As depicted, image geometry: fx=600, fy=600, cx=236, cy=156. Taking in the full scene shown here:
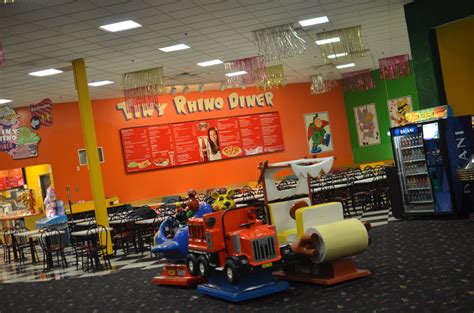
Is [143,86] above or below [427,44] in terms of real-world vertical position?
above

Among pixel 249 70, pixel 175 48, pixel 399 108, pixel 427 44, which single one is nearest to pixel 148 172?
pixel 249 70

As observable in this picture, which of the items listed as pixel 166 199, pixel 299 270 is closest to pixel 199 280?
pixel 299 270

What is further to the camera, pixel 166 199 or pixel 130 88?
pixel 166 199

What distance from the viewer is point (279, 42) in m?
Result: 11.5

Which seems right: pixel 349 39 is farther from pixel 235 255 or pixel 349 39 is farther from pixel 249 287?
pixel 249 287

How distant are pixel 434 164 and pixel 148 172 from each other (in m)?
9.80

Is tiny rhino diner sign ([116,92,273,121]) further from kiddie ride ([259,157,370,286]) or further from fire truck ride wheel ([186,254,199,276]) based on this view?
fire truck ride wheel ([186,254,199,276])

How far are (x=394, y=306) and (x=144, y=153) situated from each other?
13379 mm

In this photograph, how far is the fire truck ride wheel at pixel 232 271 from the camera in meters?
6.21

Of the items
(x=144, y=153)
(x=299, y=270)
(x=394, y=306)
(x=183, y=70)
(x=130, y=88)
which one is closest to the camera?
(x=394, y=306)

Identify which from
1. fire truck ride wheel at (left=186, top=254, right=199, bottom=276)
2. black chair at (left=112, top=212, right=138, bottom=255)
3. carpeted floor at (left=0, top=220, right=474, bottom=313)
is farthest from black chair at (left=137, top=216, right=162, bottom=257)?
fire truck ride wheel at (left=186, top=254, right=199, bottom=276)

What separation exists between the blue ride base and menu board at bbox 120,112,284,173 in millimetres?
11364

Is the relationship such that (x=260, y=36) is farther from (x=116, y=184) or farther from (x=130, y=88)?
(x=116, y=184)

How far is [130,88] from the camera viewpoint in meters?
13.6
